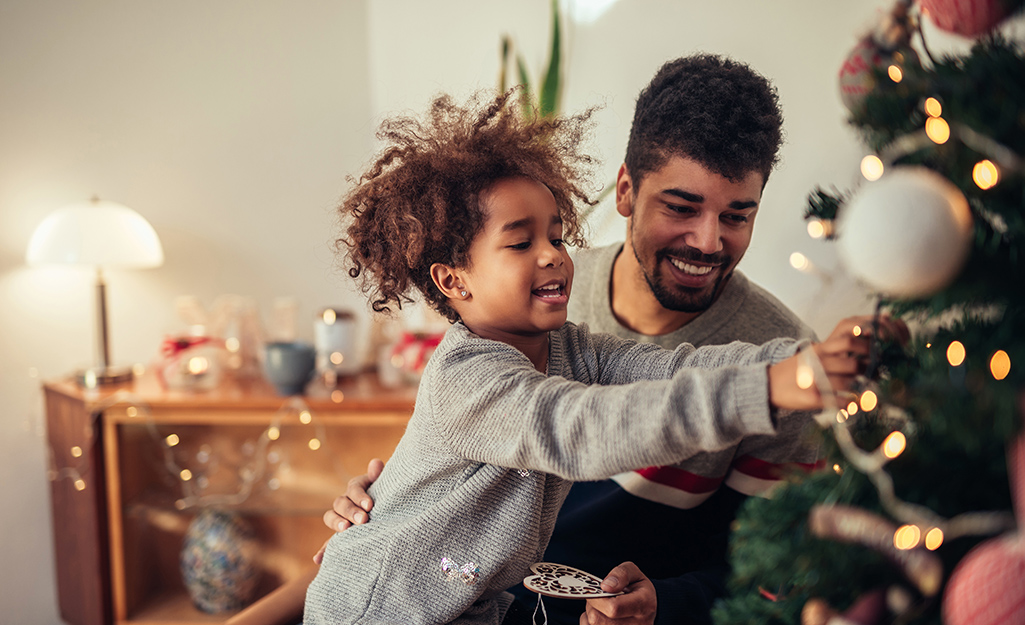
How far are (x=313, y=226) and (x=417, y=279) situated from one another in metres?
1.54

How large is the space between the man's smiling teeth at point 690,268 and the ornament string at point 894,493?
625 mm

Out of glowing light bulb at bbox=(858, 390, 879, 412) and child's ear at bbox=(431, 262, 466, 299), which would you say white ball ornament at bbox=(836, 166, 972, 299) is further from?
child's ear at bbox=(431, 262, 466, 299)

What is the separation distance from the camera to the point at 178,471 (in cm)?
212

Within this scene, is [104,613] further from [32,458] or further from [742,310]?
[742,310]

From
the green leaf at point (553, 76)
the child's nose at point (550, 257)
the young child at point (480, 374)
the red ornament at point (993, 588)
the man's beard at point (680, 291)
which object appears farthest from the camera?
the green leaf at point (553, 76)

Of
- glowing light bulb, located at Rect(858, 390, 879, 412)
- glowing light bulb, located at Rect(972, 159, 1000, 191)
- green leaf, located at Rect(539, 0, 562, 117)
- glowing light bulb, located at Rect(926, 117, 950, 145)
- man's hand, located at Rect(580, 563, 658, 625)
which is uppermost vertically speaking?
green leaf, located at Rect(539, 0, 562, 117)

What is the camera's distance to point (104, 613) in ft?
6.58

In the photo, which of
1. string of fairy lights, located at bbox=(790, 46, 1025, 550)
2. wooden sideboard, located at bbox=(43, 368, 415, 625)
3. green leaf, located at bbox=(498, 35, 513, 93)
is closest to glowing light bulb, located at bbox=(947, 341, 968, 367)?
string of fairy lights, located at bbox=(790, 46, 1025, 550)

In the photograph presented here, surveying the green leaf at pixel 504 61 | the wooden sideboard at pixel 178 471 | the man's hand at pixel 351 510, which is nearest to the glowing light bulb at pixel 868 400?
the man's hand at pixel 351 510

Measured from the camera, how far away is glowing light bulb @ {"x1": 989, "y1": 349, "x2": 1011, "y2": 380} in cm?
40

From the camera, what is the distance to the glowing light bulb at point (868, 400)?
1.61 ft

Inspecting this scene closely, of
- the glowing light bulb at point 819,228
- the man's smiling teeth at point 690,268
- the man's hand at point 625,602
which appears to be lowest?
the man's hand at point 625,602

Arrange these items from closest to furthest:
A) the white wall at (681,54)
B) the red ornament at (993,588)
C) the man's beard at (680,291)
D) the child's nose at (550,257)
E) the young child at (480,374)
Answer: the red ornament at (993,588) → the young child at (480,374) → the child's nose at (550,257) → the man's beard at (680,291) → the white wall at (681,54)

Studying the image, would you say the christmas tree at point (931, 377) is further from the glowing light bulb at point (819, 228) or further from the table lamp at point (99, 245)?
the table lamp at point (99, 245)
